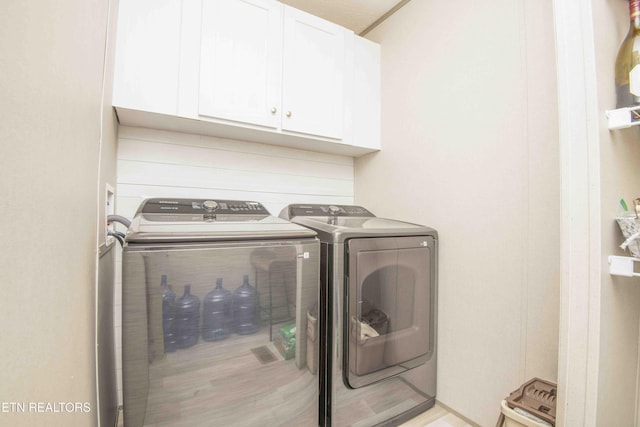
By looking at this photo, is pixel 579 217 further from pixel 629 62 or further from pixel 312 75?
pixel 312 75

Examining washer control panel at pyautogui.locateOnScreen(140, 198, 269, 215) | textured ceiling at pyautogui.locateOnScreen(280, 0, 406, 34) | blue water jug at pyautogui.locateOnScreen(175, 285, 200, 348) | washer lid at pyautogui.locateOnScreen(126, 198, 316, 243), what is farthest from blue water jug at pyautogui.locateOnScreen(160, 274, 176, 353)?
textured ceiling at pyautogui.locateOnScreen(280, 0, 406, 34)

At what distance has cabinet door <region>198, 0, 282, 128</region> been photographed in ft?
4.56

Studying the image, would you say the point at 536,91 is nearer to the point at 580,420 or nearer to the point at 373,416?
the point at 580,420

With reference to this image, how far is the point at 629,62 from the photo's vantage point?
0.89 metres

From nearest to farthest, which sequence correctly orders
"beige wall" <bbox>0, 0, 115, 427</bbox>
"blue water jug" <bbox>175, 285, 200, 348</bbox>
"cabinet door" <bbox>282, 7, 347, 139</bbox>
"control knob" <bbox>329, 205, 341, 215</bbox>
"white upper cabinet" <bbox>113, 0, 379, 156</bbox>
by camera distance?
1. "beige wall" <bbox>0, 0, 115, 427</bbox>
2. "blue water jug" <bbox>175, 285, 200, 348</bbox>
3. "white upper cabinet" <bbox>113, 0, 379, 156</bbox>
4. "cabinet door" <bbox>282, 7, 347, 139</bbox>
5. "control knob" <bbox>329, 205, 341, 215</bbox>

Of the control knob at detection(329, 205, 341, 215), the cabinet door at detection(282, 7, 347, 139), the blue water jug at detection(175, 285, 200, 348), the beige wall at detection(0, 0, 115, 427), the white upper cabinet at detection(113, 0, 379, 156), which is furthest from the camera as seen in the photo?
the control knob at detection(329, 205, 341, 215)

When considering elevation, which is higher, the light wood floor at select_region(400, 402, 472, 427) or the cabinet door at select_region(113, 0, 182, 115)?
the cabinet door at select_region(113, 0, 182, 115)

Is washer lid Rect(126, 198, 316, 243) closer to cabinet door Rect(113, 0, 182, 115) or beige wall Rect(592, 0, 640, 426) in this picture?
cabinet door Rect(113, 0, 182, 115)

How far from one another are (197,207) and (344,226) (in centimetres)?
80

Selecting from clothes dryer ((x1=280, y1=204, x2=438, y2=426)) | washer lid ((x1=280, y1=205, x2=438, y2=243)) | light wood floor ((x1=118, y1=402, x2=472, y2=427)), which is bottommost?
light wood floor ((x1=118, y1=402, x2=472, y2=427))

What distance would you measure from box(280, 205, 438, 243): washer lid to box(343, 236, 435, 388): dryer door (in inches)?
1.5

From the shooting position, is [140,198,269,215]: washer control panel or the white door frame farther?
[140,198,269,215]: washer control panel

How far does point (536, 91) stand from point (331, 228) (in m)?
1.11

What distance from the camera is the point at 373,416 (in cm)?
133
